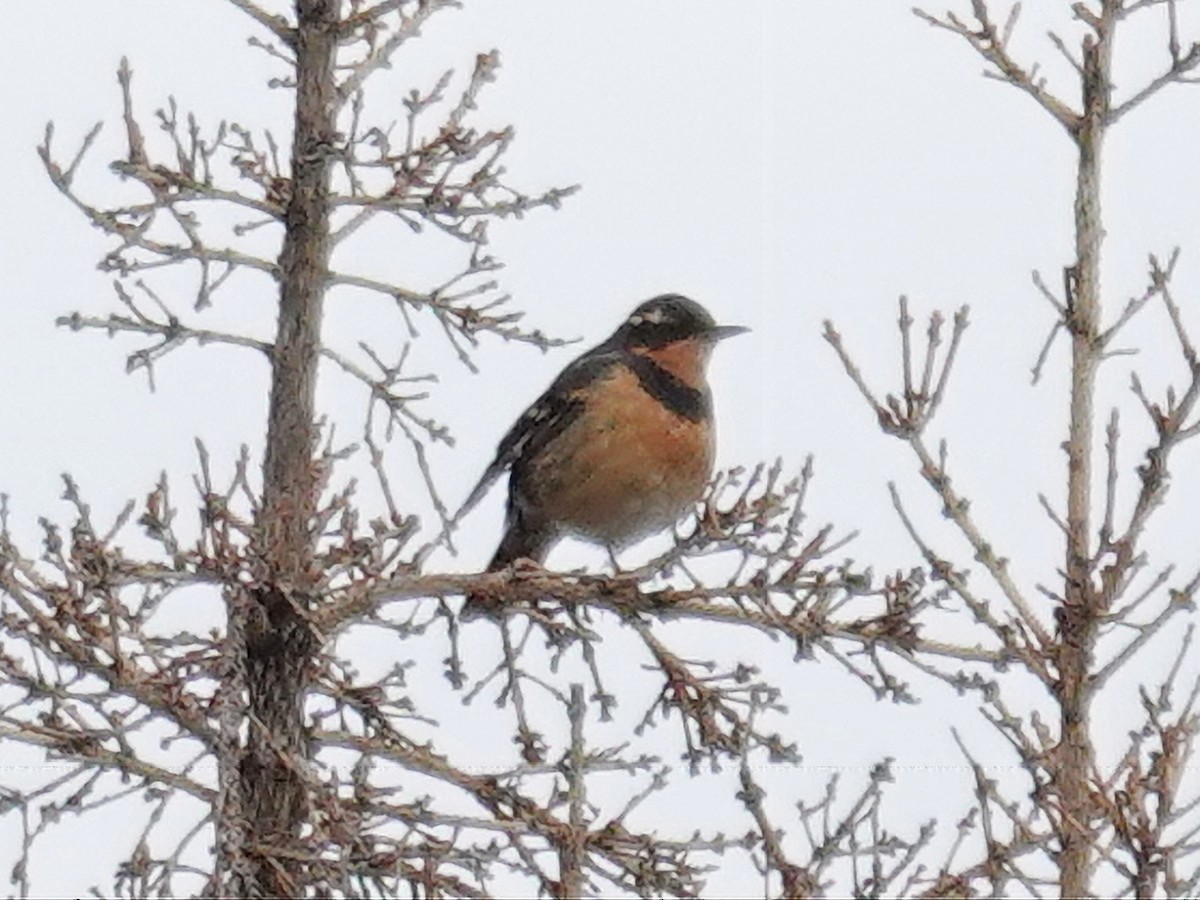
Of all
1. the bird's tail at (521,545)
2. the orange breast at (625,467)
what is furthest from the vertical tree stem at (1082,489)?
the bird's tail at (521,545)

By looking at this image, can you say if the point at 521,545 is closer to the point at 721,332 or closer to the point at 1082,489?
the point at 721,332

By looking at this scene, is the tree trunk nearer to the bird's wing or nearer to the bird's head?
the bird's wing

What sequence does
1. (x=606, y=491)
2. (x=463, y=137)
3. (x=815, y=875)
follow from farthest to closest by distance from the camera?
(x=606, y=491)
(x=463, y=137)
(x=815, y=875)

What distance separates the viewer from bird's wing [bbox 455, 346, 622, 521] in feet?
24.2

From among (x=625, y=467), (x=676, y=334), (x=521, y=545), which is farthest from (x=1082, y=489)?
(x=521, y=545)

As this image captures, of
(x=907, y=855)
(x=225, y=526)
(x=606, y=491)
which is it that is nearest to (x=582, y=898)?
(x=907, y=855)

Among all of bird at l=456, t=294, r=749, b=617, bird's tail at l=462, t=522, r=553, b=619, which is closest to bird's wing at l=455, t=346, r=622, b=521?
bird at l=456, t=294, r=749, b=617

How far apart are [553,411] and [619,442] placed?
248 mm

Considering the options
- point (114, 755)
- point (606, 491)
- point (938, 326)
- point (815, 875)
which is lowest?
point (815, 875)

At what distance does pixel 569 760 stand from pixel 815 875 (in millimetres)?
617

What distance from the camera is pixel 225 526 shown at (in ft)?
19.7

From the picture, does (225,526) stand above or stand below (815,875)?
above

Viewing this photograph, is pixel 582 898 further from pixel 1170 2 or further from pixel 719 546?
pixel 1170 2

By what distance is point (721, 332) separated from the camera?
749 centimetres
